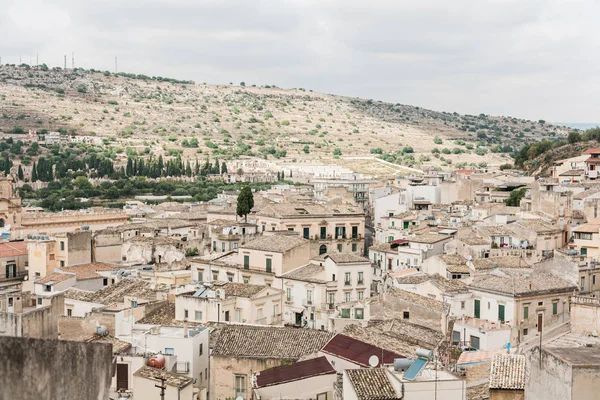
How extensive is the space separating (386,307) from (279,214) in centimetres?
1664

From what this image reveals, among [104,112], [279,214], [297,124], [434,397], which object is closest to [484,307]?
[434,397]

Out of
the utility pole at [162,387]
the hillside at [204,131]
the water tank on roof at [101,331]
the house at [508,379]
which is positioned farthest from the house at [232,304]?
the hillside at [204,131]

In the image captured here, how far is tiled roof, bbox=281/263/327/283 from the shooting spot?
3266cm

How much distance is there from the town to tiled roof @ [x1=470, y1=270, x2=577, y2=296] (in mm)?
89

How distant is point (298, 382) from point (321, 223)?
2755 cm

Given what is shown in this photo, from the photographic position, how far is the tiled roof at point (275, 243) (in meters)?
34.5

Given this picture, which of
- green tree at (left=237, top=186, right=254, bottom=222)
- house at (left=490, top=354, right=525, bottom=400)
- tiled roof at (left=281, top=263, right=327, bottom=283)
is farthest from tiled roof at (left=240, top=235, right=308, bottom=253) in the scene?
house at (left=490, top=354, right=525, bottom=400)

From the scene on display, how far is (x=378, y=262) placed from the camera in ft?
134

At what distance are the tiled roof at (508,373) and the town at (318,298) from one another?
0.12 feet

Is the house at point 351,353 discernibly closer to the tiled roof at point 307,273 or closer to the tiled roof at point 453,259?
the tiled roof at point 307,273

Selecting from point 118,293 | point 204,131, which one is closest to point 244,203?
point 118,293

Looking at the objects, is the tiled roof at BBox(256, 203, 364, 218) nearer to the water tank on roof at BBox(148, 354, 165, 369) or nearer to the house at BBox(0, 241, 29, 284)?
the house at BBox(0, 241, 29, 284)

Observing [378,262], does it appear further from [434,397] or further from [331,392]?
[434,397]

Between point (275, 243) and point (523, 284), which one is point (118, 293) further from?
point (523, 284)
